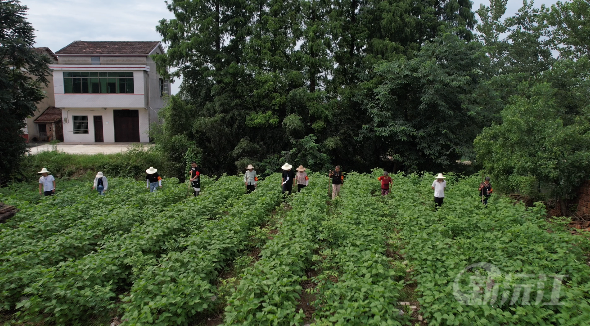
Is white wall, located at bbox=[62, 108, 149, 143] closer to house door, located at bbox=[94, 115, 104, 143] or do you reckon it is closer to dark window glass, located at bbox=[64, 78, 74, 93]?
house door, located at bbox=[94, 115, 104, 143]

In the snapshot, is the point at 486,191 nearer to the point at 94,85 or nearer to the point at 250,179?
the point at 250,179

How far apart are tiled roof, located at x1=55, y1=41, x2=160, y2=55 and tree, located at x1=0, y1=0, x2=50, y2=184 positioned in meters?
12.0

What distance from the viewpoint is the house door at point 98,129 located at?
99.6ft

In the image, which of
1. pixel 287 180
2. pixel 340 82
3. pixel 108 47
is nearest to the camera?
pixel 287 180

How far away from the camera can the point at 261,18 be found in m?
21.2

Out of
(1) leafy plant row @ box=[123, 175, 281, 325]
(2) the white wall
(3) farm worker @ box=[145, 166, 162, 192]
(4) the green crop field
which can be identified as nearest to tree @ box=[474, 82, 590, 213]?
(4) the green crop field

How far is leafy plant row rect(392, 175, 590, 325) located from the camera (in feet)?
16.2

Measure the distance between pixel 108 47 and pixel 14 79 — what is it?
14.6 meters

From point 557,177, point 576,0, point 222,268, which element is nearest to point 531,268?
point 222,268

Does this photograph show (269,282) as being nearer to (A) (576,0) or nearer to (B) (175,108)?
(B) (175,108)

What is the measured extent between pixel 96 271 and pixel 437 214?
753 centimetres

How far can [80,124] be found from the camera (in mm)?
30328

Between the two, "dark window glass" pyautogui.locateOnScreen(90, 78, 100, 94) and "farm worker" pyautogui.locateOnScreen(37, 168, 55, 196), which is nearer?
"farm worker" pyautogui.locateOnScreen(37, 168, 55, 196)

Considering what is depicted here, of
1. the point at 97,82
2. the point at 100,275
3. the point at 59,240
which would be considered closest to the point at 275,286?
the point at 100,275
